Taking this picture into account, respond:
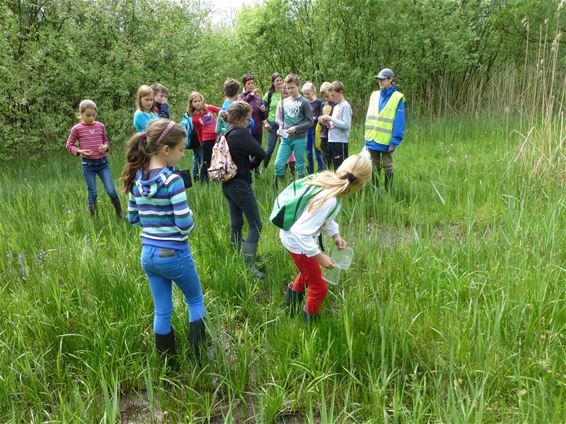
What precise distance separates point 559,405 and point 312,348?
3.82 ft

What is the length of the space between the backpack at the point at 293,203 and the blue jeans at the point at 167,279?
60 cm

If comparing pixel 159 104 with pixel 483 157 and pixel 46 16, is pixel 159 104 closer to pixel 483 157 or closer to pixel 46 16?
pixel 483 157

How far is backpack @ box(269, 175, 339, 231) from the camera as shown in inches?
103

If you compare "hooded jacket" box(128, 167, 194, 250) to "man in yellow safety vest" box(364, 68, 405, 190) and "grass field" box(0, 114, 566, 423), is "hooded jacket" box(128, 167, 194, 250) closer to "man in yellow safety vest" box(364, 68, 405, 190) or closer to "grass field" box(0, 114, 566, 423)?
"grass field" box(0, 114, 566, 423)

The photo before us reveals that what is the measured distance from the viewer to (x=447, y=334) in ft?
7.95

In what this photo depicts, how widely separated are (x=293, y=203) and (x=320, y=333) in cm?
80

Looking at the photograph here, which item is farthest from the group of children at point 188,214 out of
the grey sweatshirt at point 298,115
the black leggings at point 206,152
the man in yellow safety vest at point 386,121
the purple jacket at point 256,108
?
the purple jacket at point 256,108

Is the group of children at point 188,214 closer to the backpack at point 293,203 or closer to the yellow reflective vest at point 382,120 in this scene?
the backpack at point 293,203

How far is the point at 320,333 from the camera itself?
2555 mm

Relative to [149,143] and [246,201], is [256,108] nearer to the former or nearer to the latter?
[246,201]

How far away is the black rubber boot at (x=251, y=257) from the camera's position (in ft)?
11.6

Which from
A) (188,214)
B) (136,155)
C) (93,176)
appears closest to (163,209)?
(188,214)

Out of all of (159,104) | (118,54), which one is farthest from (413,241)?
(118,54)

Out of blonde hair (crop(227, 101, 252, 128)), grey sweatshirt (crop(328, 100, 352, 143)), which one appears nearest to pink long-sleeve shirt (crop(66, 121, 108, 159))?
blonde hair (crop(227, 101, 252, 128))
